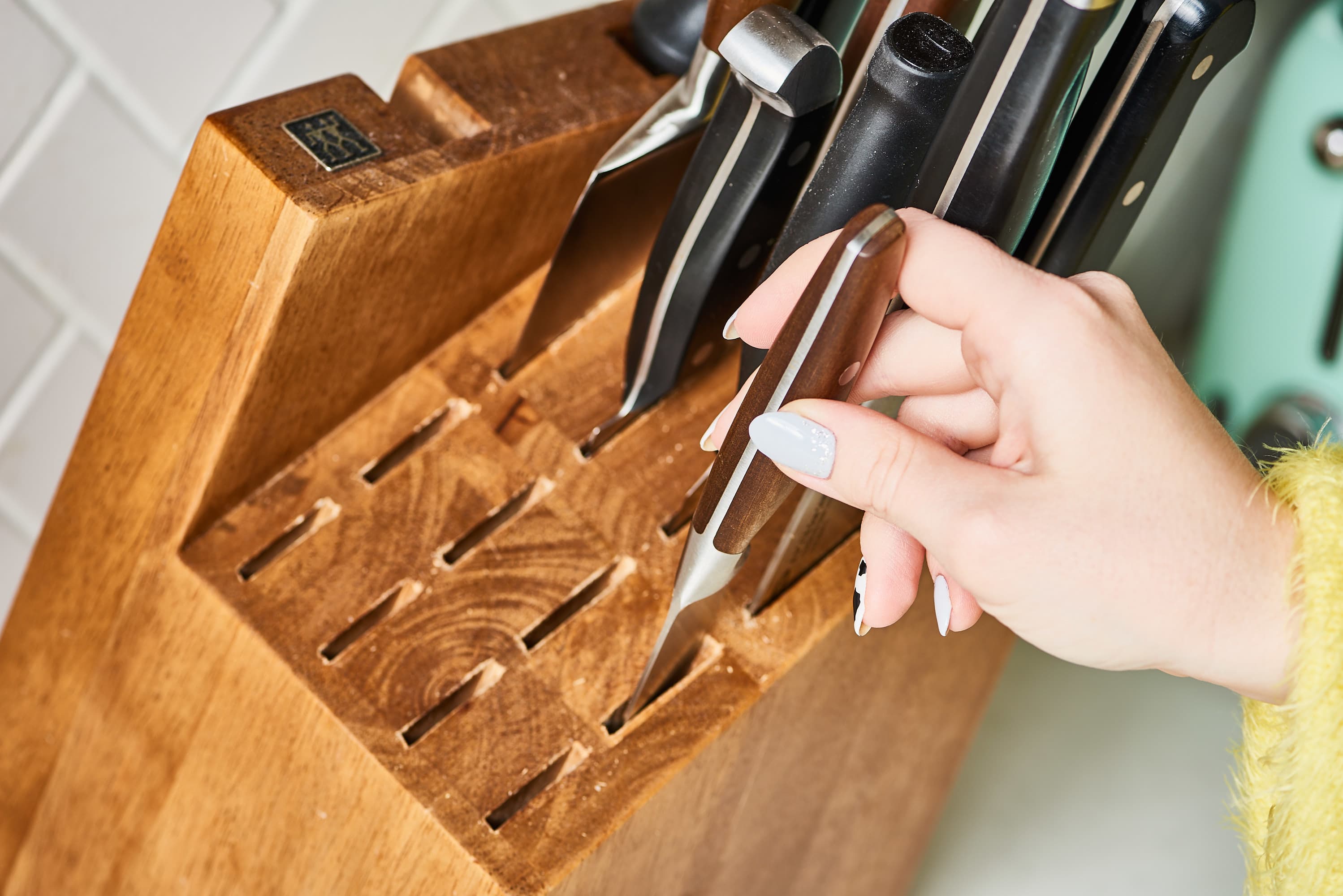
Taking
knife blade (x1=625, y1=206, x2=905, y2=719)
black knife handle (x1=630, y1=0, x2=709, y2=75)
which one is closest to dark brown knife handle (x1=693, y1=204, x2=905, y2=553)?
knife blade (x1=625, y1=206, x2=905, y2=719)

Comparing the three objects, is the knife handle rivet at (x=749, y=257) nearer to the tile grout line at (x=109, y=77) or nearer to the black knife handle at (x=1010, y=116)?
the black knife handle at (x=1010, y=116)

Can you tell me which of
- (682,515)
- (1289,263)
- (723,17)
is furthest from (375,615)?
(1289,263)

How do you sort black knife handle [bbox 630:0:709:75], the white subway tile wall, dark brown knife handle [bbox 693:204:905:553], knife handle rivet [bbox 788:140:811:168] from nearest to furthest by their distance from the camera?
dark brown knife handle [bbox 693:204:905:553] → knife handle rivet [bbox 788:140:811:168] → black knife handle [bbox 630:0:709:75] → the white subway tile wall

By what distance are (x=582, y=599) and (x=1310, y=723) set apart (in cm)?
24

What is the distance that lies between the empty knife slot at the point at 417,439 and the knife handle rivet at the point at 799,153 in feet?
0.54

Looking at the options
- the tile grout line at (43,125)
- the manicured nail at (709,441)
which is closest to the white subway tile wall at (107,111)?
the tile grout line at (43,125)

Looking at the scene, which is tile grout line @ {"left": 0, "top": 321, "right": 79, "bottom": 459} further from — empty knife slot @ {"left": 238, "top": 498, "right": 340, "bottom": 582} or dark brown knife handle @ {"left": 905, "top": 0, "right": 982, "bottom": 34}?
dark brown knife handle @ {"left": 905, "top": 0, "right": 982, "bottom": 34}

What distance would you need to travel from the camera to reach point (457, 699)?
406 mm

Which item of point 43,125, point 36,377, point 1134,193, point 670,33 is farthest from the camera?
point 36,377

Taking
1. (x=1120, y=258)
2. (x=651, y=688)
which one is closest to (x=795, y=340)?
(x=651, y=688)

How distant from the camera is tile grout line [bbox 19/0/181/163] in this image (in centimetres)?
60

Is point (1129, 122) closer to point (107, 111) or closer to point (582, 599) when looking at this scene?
point (582, 599)

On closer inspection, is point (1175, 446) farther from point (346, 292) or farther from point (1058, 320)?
point (346, 292)

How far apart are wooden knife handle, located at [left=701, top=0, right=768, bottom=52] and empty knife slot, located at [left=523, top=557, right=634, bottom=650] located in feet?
0.61
